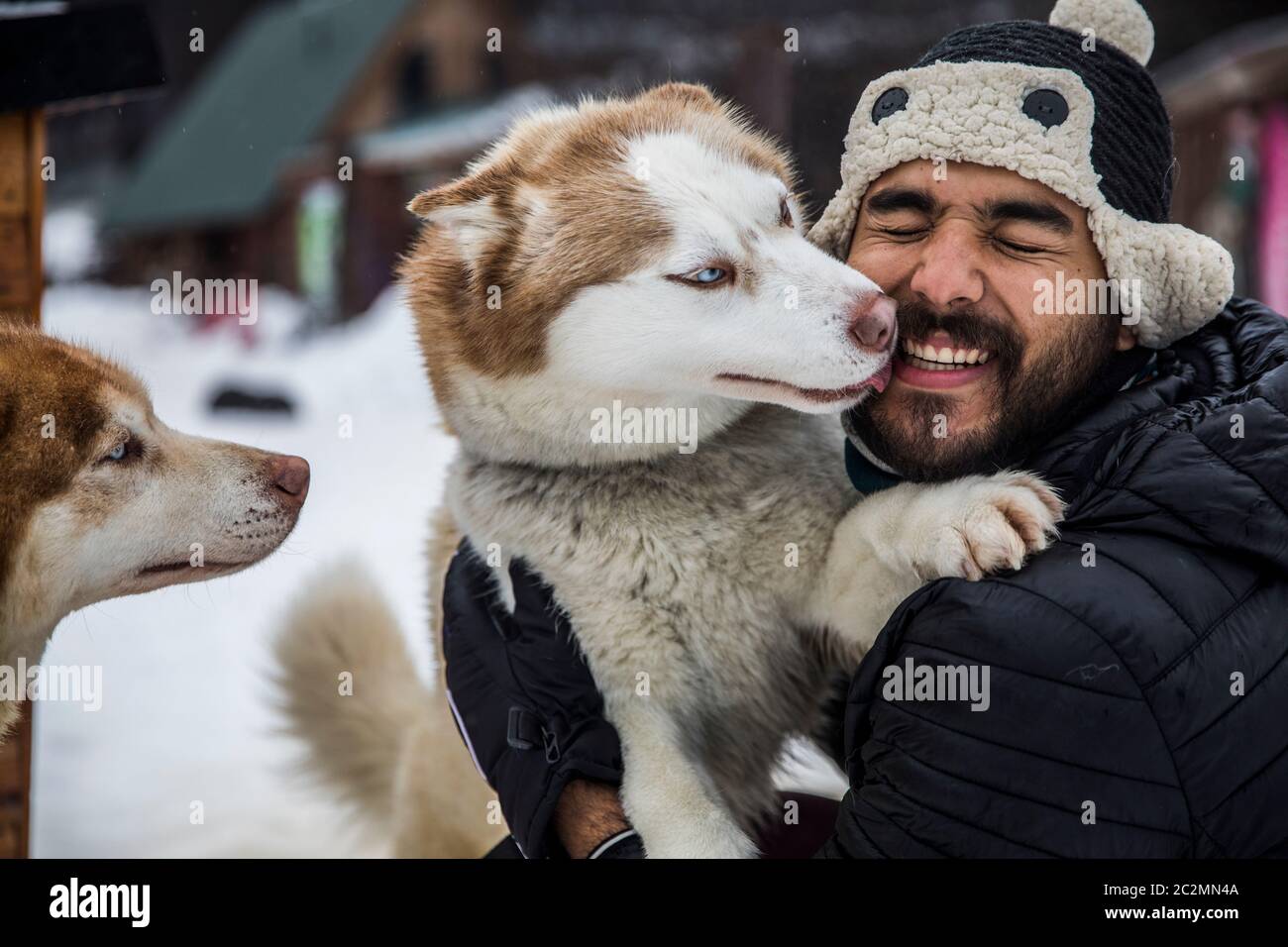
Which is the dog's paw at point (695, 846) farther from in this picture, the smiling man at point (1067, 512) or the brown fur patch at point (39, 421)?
the brown fur patch at point (39, 421)

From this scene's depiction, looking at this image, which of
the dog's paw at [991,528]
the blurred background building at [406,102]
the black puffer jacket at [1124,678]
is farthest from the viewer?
the blurred background building at [406,102]

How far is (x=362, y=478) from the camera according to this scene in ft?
15.9

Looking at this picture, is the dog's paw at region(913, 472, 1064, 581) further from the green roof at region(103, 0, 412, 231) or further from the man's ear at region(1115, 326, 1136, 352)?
the green roof at region(103, 0, 412, 231)

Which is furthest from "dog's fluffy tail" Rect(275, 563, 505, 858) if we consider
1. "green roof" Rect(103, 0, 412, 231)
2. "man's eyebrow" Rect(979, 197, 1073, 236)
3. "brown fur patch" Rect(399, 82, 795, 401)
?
"green roof" Rect(103, 0, 412, 231)

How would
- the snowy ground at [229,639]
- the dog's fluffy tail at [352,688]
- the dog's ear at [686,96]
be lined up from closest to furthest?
the dog's ear at [686,96] < the dog's fluffy tail at [352,688] < the snowy ground at [229,639]

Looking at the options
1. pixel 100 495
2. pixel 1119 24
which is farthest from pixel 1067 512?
pixel 100 495

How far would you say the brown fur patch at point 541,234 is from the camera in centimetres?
175

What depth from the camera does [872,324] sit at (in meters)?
1.57

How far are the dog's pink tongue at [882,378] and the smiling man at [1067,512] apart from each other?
0.11ft

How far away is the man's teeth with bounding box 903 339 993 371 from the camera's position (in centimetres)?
161

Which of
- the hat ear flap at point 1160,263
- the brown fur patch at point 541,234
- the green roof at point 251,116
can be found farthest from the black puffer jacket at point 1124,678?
the green roof at point 251,116
